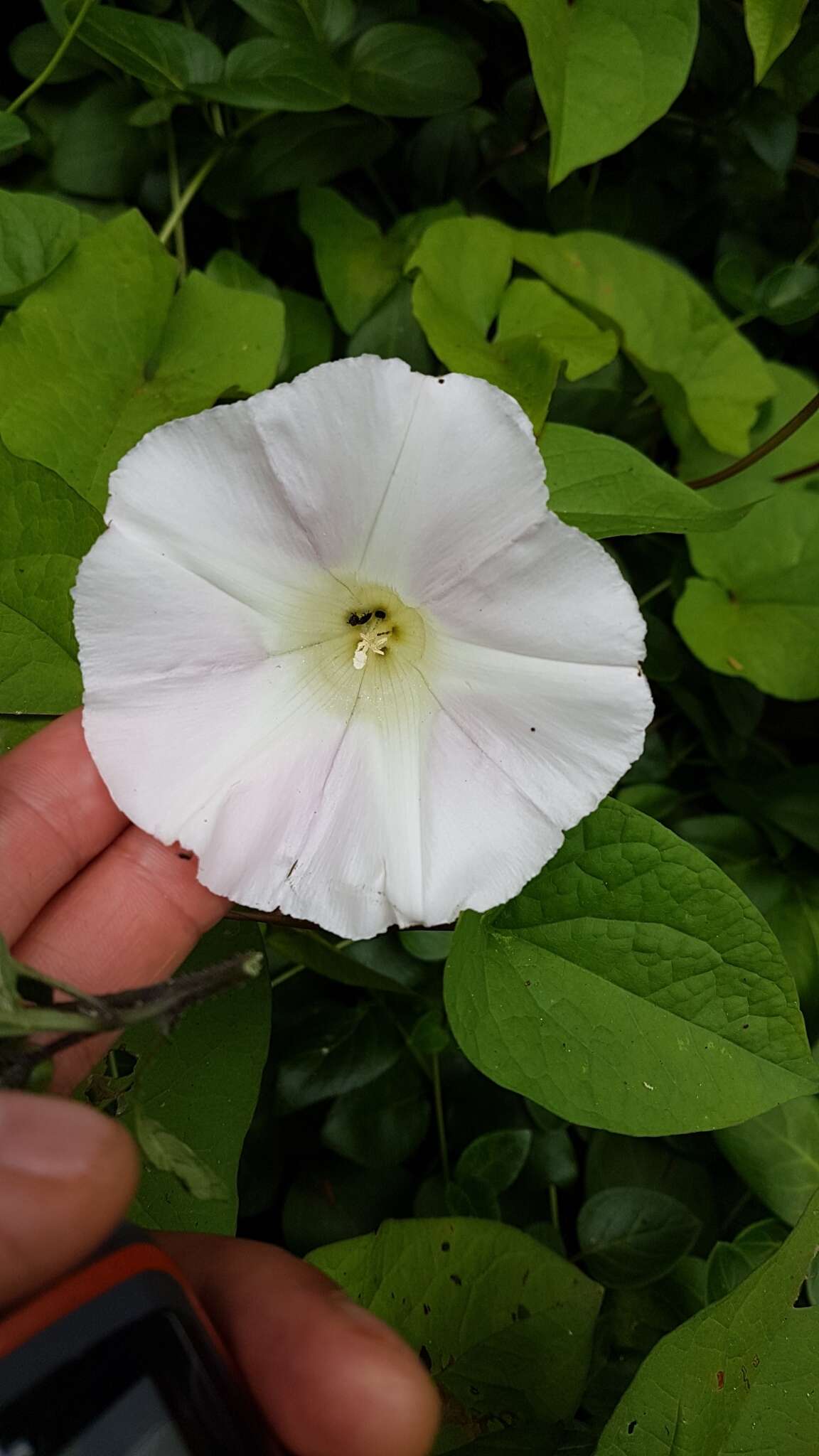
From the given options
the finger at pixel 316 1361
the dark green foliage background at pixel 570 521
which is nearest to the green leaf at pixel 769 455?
the dark green foliage background at pixel 570 521

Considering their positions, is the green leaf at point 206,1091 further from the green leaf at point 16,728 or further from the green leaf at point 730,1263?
the green leaf at point 730,1263

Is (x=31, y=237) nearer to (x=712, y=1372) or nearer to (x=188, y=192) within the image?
(x=188, y=192)

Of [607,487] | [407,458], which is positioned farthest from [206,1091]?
[607,487]

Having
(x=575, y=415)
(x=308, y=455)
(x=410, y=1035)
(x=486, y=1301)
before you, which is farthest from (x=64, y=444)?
(x=486, y=1301)

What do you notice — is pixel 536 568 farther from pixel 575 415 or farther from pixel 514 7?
pixel 575 415

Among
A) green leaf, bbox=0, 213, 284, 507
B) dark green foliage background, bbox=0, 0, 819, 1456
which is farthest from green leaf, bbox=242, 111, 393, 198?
green leaf, bbox=0, 213, 284, 507

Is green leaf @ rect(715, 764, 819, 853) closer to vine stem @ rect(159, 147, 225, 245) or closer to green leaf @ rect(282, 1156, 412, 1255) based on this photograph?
green leaf @ rect(282, 1156, 412, 1255)
